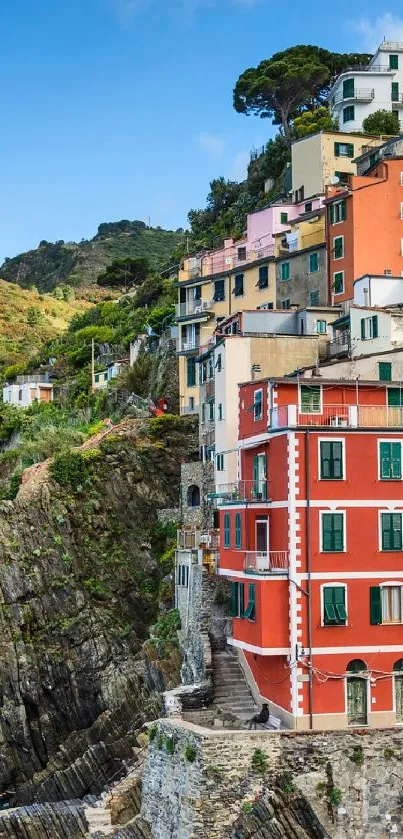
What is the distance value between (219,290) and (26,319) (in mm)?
76269

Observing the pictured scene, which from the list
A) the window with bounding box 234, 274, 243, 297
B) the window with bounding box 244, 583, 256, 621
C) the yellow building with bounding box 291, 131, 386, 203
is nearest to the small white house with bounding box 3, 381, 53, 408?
the yellow building with bounding box 291, 131, 386, 203

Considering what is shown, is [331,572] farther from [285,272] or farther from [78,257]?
[78,257]

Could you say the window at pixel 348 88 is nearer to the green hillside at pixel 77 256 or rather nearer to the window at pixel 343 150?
the window at pixel 343 150

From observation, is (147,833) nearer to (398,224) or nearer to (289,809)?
(289,809)

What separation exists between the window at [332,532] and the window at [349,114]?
53687mm

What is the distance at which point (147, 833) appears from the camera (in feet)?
141

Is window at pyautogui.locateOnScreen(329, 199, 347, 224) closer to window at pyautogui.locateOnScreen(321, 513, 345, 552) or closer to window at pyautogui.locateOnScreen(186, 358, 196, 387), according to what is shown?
window at pyautogui.locateOnScreen(186, 358, 196, 387)

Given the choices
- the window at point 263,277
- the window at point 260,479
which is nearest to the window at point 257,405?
the window at point 260,479

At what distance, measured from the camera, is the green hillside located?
17812 centimetres

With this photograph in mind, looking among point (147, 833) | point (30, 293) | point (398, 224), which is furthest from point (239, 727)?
point (30, 293)

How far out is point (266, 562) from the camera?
4344cm

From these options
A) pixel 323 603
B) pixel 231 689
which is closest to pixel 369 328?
pixel 323 603

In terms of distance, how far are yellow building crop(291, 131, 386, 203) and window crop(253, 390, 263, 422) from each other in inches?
1438

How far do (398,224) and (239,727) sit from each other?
29782 millimetres
